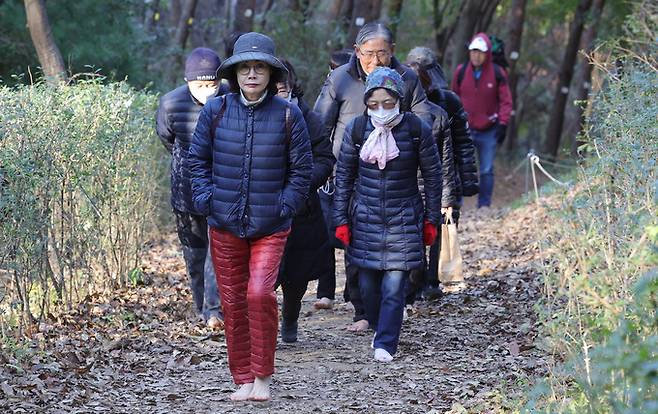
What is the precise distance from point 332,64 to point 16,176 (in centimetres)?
336

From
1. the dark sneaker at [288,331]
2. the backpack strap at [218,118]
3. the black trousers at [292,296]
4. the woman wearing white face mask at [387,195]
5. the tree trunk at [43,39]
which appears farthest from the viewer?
the tree trunk at [43,39]

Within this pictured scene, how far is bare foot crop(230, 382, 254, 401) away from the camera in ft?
22.2

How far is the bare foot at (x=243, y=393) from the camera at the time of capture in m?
6.75

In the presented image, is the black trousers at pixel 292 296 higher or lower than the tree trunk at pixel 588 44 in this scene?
lower

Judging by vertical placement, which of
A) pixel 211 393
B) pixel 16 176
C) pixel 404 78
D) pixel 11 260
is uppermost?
pixel 404 78

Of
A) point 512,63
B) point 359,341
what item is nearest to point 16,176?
point 359,341

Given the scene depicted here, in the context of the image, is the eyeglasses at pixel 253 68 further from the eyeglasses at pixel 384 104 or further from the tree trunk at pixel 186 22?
the tree trunk at pixel 186 22

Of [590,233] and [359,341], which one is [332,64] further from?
[590,233]

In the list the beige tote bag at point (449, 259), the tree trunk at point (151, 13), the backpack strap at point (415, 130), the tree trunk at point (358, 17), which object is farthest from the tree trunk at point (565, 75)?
the backpack strap at point (415, 130)

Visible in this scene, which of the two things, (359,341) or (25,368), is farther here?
(359,341)

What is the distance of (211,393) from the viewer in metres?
7.02

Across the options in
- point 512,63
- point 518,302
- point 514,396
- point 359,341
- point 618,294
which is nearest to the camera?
point 618,294

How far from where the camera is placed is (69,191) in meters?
8.45

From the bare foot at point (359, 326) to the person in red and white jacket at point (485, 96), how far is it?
290 inches
